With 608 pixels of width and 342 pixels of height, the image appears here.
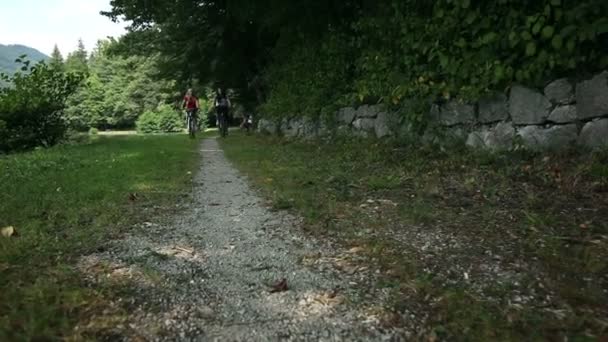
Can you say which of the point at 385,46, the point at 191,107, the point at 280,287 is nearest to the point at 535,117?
the point at 385,46

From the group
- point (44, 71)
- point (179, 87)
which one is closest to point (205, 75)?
point (179, 87)

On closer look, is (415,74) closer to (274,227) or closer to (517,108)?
(517,108)

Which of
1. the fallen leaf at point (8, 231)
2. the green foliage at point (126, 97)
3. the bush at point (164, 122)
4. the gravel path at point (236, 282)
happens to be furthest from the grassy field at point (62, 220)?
→ the green foliage at point (126, 97)

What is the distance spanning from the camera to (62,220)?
4199mm

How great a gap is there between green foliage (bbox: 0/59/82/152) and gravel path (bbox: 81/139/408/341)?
32.4 feet

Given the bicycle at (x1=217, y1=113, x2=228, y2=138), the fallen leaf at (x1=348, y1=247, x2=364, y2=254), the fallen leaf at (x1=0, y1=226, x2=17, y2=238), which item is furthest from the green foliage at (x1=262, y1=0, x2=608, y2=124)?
the bicycle at (x1=217, y1=113, x2=228, y2=138)

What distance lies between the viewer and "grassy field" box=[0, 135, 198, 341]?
241 centimetres

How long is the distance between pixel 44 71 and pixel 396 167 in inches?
419

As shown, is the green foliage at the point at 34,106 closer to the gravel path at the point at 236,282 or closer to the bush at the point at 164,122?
the gravel path at the point at 236,282

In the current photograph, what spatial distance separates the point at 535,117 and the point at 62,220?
4.90 m

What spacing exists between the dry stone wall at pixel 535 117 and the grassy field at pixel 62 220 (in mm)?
3689

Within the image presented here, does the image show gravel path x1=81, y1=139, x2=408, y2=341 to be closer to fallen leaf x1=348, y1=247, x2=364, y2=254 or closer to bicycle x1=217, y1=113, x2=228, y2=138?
fallen leaf x1=348, y1=247, x2=364, y2=254

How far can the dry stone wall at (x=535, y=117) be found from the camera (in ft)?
15.9

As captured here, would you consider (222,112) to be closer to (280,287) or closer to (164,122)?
(280,287)
